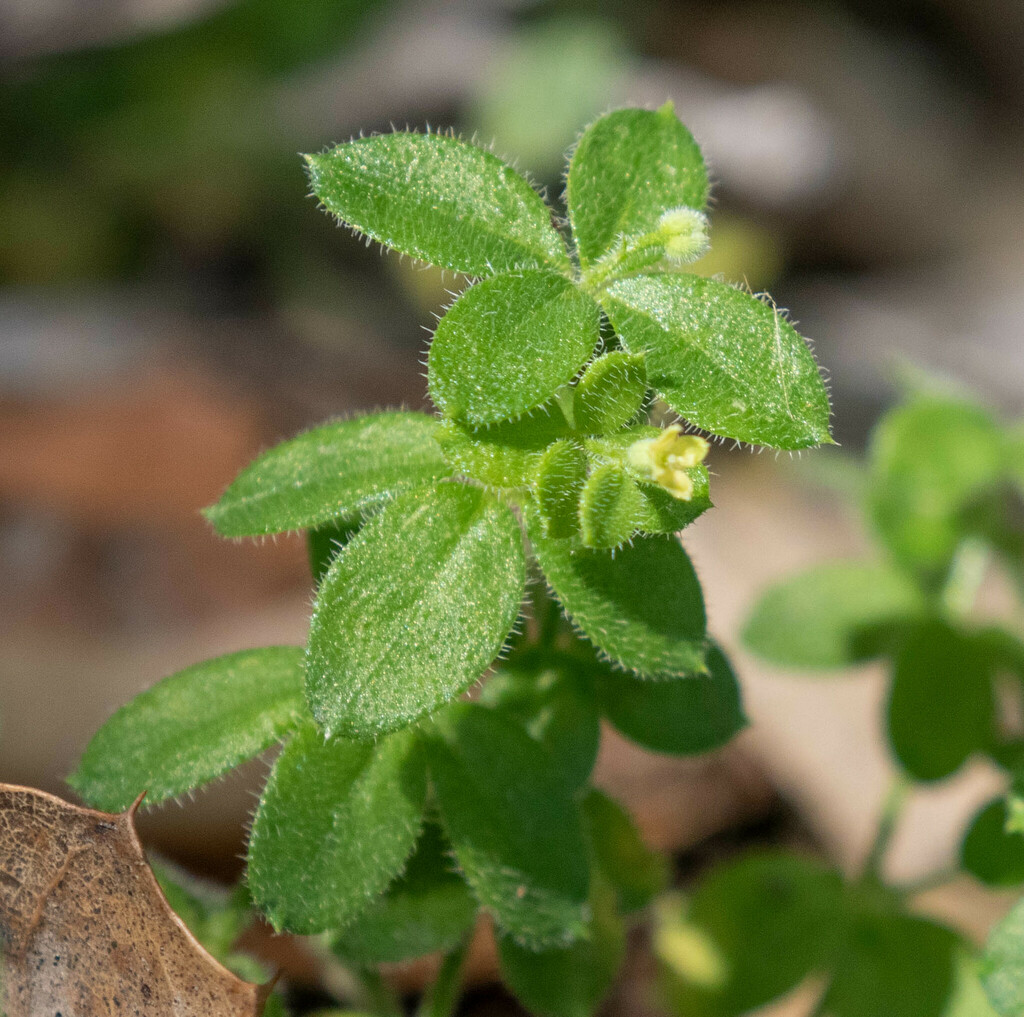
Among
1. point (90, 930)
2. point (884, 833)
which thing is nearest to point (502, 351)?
point (90, 930)

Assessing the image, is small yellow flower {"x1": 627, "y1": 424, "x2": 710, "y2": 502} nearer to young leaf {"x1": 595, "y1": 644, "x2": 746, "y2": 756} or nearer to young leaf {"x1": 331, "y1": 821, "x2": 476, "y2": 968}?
young leaf {"x1": 595, "y1": 644, "x2": 746, "y2": 756}

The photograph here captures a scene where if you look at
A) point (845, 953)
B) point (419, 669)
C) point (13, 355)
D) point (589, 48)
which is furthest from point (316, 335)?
point (419, 669)

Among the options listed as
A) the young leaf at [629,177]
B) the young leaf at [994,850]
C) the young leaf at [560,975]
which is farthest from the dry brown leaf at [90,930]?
the young leaf at [994,850]

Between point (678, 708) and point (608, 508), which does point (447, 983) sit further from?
point (608, 508)

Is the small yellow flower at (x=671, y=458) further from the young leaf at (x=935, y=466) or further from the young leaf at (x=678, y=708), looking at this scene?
the young leaf at (x=935, y=466)

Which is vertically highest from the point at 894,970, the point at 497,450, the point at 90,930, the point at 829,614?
the point at 497,450

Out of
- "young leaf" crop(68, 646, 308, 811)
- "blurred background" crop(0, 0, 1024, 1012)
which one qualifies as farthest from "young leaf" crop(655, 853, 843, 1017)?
"young leaf" crop(68, 646, 308, 811)

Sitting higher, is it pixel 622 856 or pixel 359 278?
pixel 622 856
